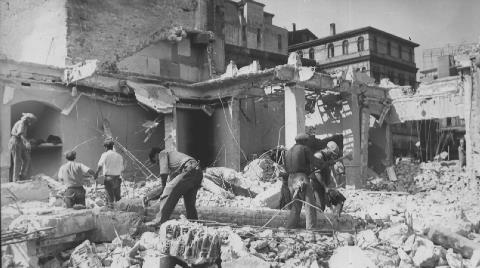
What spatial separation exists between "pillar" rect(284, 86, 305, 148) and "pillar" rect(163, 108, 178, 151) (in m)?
4.04

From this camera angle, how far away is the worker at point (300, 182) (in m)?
7.87

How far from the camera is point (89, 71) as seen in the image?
15.0 metres

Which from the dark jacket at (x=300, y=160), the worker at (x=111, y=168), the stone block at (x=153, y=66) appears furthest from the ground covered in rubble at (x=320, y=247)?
the stone block at (x=153, y=66)

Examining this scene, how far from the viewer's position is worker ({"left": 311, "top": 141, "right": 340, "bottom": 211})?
873cm

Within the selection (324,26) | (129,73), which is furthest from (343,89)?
(324,26)

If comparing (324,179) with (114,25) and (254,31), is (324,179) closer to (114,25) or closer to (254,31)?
(114,25)

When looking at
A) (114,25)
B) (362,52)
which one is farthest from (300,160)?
(362,52)

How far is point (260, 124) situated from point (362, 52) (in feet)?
84.3

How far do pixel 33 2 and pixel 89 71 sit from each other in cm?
877

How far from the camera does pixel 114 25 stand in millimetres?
21656

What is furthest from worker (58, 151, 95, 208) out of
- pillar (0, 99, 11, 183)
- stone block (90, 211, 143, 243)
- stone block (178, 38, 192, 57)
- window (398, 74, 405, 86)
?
window (398, 74, 405, 86)

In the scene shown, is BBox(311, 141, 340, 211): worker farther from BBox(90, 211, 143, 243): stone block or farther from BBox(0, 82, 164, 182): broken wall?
BBox(0, 82, 164, 182): broken wall

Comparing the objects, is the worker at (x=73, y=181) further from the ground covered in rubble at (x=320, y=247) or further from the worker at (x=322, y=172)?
the worker at (x=322, y=172)

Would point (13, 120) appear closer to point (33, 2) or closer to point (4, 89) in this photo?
point (4, 89)
